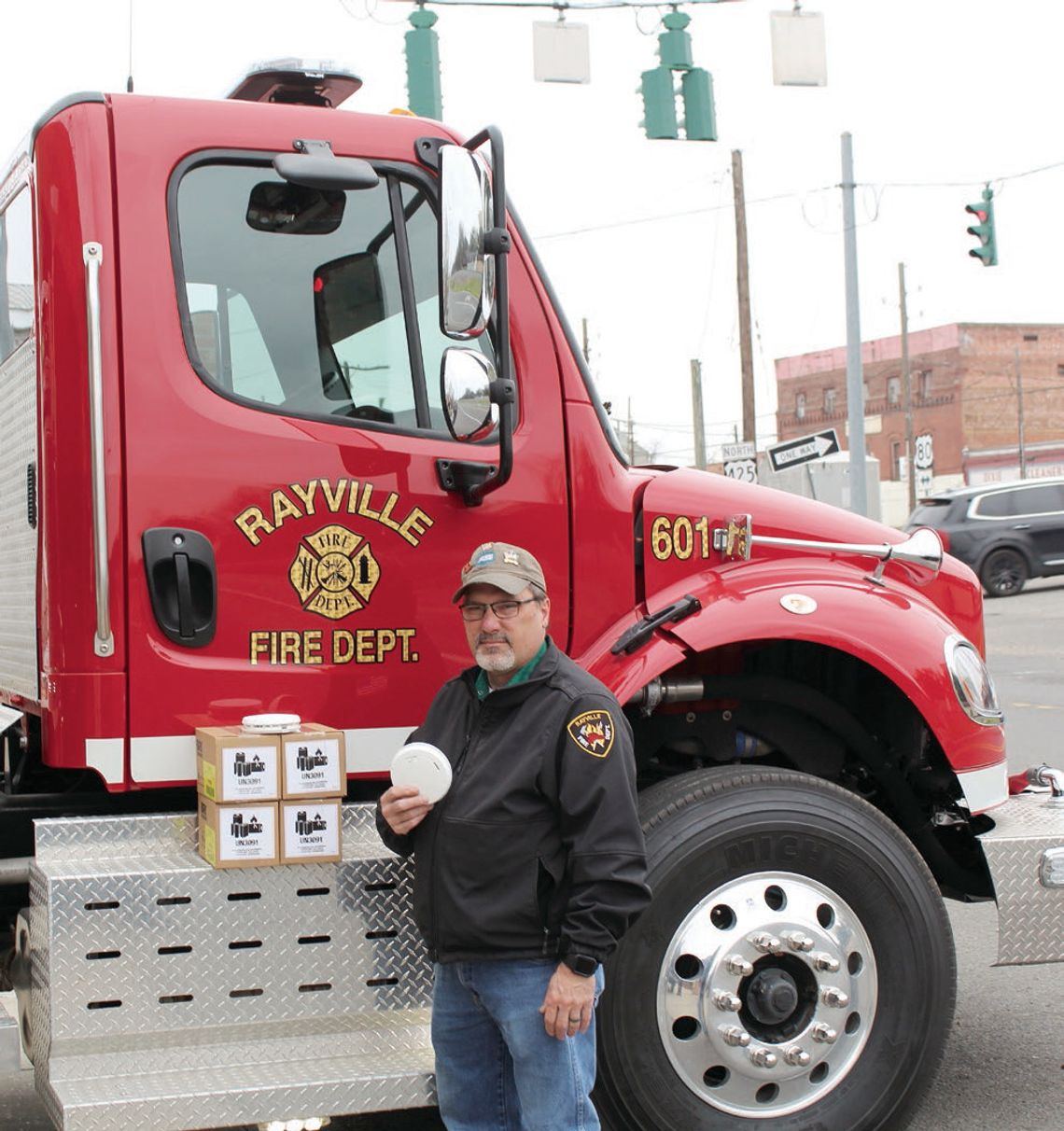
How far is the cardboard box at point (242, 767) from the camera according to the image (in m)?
3.34

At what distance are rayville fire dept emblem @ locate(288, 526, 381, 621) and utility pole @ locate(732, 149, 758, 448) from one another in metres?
24.8

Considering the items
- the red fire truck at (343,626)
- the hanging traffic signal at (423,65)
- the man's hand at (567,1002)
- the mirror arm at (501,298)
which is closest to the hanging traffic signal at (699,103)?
the hanging traffic signal at (423,65)

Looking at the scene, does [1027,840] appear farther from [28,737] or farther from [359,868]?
[28,737]

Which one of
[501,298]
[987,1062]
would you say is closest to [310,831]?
[501,298]

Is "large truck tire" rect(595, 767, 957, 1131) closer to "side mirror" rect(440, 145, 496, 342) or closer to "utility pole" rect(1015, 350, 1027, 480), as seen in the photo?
"side mirror" rect(440, 145, 496, 342)

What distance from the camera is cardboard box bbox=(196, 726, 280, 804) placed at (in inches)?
132

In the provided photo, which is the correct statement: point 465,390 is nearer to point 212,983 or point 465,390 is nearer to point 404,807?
point 404,807

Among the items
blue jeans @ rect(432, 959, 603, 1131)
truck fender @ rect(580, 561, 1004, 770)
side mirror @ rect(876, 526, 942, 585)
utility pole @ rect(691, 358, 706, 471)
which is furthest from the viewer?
utility pole @ rect(691, 358, 706, 471)

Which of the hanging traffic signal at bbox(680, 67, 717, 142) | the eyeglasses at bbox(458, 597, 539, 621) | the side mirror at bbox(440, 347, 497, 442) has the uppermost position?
the hanging traffic signal at bbox(680, 67, 717, 142)

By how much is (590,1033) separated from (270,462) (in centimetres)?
151

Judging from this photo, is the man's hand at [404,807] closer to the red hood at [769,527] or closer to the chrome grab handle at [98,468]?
the chrome grab handle at [98,468]

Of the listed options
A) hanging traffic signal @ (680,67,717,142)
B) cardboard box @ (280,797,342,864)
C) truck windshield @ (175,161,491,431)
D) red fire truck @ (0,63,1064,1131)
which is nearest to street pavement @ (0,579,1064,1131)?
red fire truck @ (0,63,1064,1131)

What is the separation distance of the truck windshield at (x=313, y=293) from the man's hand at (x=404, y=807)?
39.7 inches

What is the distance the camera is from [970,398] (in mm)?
64625
